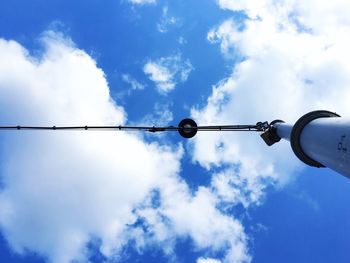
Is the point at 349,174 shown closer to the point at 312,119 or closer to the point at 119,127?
the point at 312,119

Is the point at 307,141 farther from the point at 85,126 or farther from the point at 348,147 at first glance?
the point at 85,126

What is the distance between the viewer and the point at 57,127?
24.2 meters

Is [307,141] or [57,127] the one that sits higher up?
[57,127]

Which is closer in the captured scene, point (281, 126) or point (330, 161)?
point (330, 161)

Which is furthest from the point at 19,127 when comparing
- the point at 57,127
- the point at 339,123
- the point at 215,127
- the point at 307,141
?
the point at 339,123

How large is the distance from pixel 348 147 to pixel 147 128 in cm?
1536

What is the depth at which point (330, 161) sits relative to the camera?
1433cm

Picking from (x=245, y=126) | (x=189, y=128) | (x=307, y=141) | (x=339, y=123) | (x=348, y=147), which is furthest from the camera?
(x=245, y=126)

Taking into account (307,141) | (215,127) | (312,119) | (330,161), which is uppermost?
(215,127)

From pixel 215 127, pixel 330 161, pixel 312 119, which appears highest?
pixel 215 127

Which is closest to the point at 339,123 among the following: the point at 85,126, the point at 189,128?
the point at 189,128

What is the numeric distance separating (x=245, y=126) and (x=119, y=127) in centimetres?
862

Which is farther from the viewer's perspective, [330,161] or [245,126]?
[245,126]

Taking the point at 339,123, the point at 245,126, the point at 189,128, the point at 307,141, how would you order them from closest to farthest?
the point at 339,123, the point at 307,141, the point at 189,128, the point at 245,126
